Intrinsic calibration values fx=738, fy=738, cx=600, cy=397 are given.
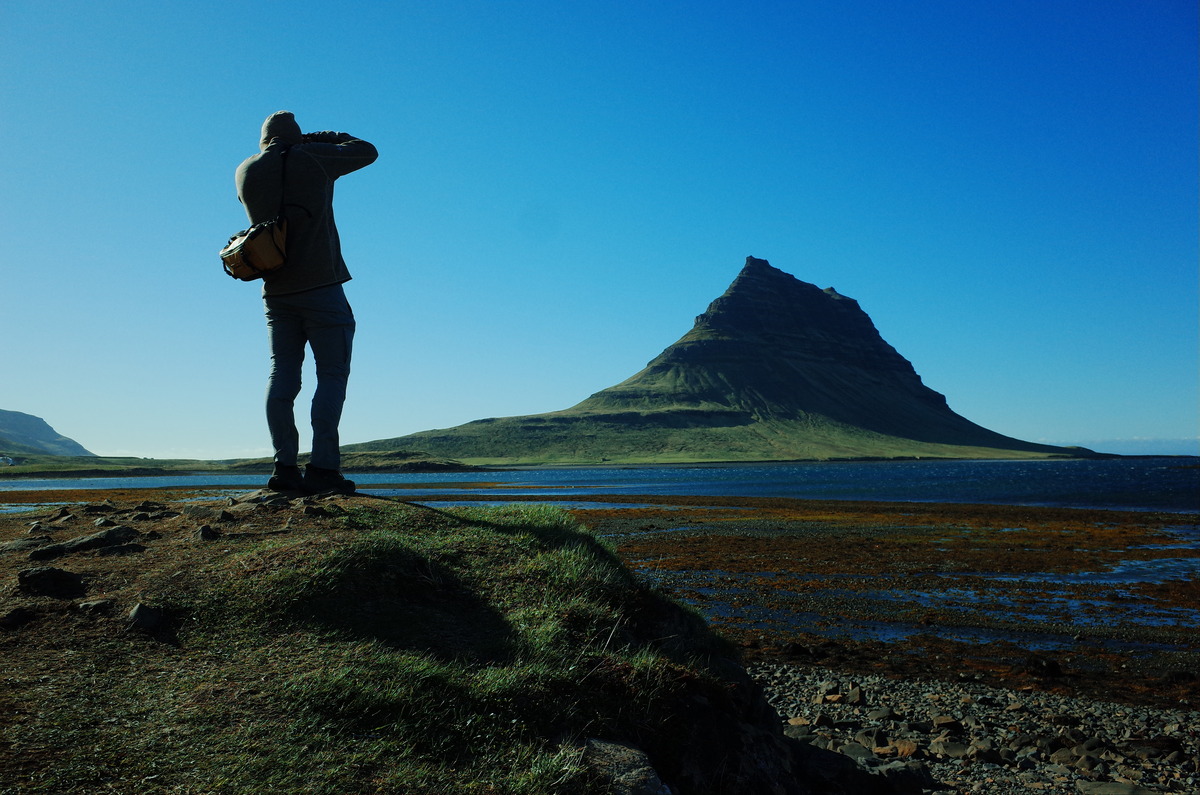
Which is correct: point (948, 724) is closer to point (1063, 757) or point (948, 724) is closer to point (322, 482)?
point (1063, 757)

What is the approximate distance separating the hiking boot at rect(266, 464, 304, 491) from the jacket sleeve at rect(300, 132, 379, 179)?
11.9 feet

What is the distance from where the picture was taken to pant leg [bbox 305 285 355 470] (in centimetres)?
898

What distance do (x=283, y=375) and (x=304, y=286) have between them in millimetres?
1155

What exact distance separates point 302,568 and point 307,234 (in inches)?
188

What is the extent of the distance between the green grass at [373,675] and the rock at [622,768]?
12 cm

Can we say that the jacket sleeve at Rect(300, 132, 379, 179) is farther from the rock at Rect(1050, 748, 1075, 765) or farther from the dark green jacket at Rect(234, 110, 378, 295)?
the rock at Rect(1050, 748, 1075, 765)

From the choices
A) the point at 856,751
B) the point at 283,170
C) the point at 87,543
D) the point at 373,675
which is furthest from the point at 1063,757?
the point at 283,170

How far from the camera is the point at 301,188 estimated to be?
880cm

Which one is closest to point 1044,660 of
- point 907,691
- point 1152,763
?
point 907,691

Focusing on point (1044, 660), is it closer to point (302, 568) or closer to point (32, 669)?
point (302, 568)

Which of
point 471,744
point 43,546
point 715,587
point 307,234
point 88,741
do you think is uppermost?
point 307,234

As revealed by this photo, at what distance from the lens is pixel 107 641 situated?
4.81 m

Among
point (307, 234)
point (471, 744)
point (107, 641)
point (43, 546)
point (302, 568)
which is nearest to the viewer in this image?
point (471, 744)

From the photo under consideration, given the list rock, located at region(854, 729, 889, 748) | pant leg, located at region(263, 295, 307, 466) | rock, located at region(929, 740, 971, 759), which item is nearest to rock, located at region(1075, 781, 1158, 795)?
rock, located at region(929, 740, 971, 759)
